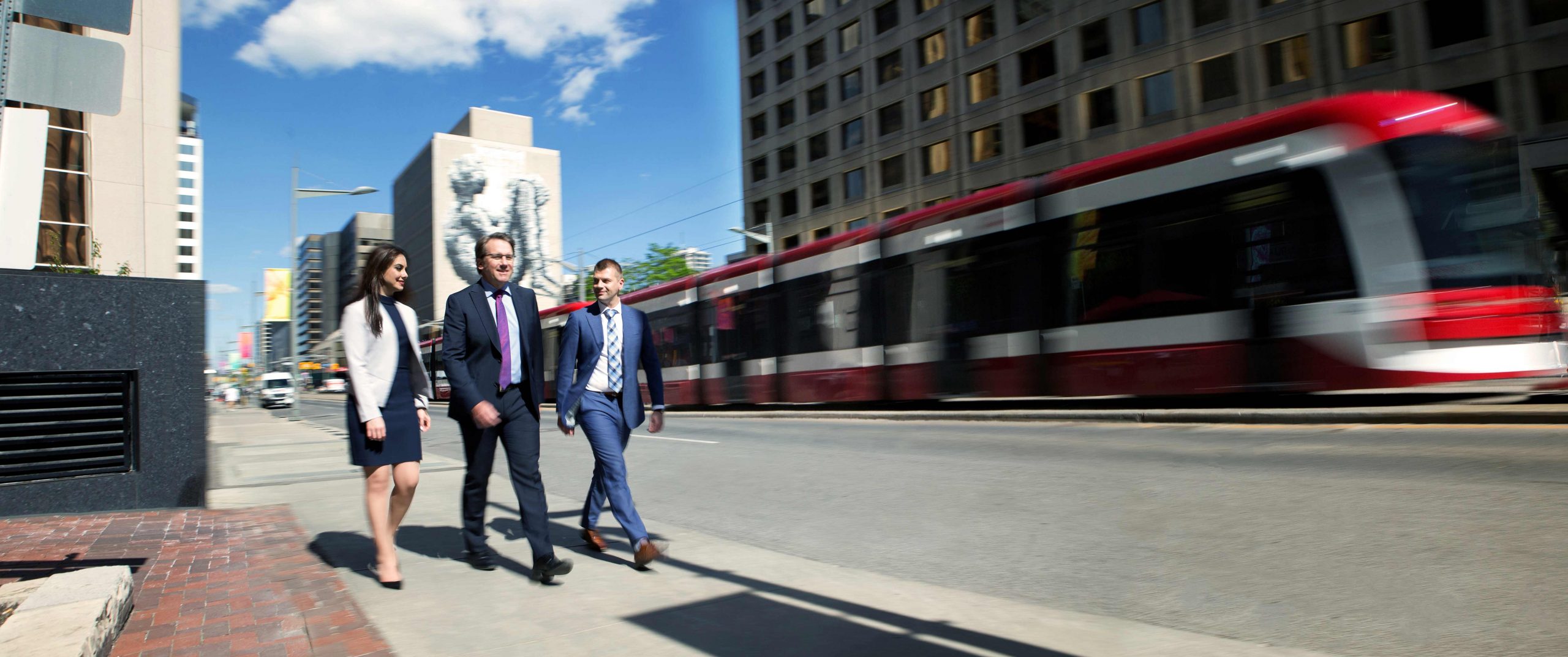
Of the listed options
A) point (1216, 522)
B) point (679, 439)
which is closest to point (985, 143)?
point (679, 439)

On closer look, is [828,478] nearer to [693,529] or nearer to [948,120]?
[693,529]

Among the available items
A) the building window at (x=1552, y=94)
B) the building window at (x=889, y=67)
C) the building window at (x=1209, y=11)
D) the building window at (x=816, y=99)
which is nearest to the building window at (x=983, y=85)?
the building window at (x=889, y=67)

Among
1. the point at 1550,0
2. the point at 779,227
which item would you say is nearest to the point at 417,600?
the point at 1550,0

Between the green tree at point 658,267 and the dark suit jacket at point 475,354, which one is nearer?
the dark suit jacket at point 475,354

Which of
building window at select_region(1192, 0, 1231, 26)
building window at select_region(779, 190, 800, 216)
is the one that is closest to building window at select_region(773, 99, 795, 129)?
building window at select_region(779, 190, 800, 216)

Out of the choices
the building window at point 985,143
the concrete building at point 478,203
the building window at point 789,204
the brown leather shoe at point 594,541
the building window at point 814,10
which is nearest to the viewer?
the brown leather shoe at point 594,541

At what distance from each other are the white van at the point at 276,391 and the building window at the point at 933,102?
126 feet

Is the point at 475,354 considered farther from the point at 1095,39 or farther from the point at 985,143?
the point at 985,143

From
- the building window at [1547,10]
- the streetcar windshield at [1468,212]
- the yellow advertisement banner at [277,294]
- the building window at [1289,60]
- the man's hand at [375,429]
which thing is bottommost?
the man's hand at [375,429]

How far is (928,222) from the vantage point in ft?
47.1

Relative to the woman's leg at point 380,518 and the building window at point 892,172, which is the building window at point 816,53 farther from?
the woman's leg at point 380,518

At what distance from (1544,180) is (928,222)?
18.3 metres

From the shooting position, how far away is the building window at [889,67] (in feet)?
136

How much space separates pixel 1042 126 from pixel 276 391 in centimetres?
4584
